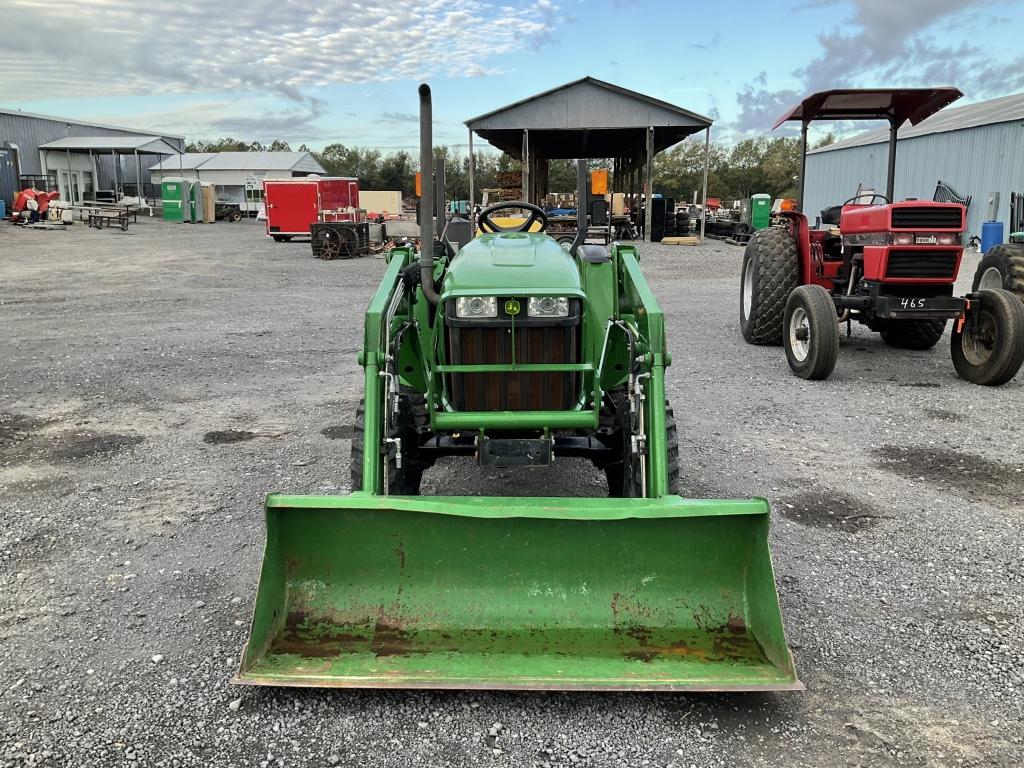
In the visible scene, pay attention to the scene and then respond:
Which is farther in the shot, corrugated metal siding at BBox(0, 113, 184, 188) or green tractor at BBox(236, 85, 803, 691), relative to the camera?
corrugated metal siding at BBox(0, 113, 184, 188)

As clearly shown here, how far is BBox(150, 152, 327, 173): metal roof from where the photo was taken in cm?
4781

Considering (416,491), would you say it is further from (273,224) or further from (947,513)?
(273,224)

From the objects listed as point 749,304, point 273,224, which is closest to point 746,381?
point 749,304

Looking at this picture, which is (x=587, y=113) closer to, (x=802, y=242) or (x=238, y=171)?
(x=802, y=242)

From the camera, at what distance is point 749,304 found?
377 inches

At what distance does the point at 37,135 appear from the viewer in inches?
1649

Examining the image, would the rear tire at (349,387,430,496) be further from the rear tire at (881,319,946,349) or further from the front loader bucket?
the rear tire at (881,319,946,349)

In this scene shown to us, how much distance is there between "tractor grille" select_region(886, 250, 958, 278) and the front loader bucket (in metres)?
5.27

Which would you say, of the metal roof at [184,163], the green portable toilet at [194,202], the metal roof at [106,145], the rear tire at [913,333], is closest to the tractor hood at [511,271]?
the rear tire at [913,333]

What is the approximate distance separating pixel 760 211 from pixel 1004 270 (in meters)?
18.6

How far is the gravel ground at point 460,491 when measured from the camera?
2.68m

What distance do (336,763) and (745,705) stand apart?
1.35 m

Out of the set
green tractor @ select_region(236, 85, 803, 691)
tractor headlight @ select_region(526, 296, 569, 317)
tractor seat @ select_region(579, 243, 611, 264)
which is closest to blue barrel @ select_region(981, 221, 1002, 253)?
tractor seat @ select_region(579, 243, 611, 264)

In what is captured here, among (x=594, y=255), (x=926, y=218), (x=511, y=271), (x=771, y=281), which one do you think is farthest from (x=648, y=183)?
(x=511, y=271)
